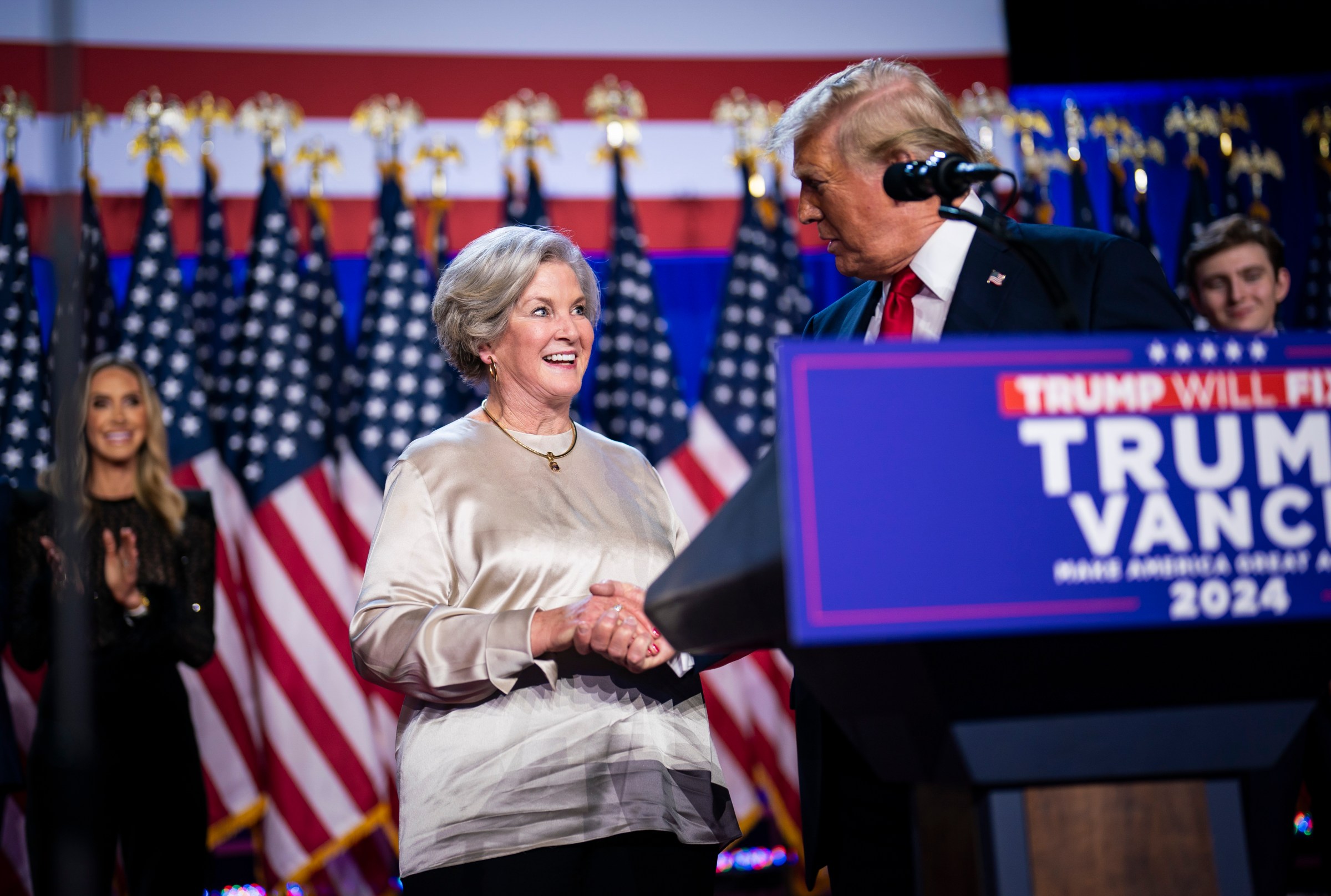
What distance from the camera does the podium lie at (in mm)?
723

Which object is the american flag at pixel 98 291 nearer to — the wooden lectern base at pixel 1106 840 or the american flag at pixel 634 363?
the american flag at pixel 634 363

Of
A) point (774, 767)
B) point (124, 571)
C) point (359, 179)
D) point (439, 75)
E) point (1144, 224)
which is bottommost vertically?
point (774, 767)

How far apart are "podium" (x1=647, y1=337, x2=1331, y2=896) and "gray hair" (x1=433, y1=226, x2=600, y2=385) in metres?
1.18

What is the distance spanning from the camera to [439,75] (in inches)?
192

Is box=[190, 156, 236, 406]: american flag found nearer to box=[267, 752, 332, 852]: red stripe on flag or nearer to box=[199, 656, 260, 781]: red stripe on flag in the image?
box=[199, 656, 260, 781]: red stripe on flag

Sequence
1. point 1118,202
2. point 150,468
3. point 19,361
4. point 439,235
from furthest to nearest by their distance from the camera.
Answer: point 1118,202, point 439,235, point 19,361, point 150,468

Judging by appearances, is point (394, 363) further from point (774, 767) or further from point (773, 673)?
point (774, 767)

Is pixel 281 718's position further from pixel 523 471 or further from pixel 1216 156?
Result: pixel 1216 156

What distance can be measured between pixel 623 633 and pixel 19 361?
3.38 m

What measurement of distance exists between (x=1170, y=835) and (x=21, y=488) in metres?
3.72

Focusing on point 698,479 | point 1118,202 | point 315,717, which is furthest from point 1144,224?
point 315,717

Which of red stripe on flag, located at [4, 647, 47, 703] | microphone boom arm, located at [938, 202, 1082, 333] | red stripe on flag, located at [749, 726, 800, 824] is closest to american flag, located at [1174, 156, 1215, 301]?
red stripe on flag, located at [749, 726, 800, 824]

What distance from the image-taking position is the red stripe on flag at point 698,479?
436 cm

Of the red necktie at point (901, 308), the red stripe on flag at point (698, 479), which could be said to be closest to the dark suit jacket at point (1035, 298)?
the red necktie at point (901, 308)
